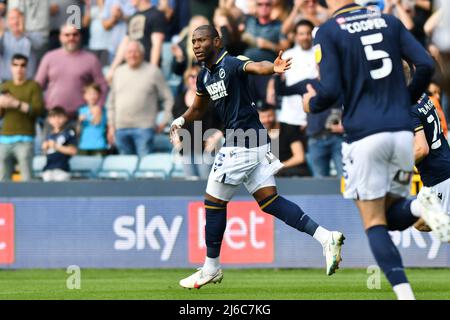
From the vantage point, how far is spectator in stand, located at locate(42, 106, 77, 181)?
14859 millimetres

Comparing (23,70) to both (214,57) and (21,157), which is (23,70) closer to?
(21,157)

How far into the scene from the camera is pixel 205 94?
1020 cm

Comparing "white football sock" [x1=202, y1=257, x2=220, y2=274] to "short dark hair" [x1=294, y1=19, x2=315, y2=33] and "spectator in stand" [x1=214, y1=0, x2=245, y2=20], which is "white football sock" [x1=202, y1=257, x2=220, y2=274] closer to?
"short dark hair" [x1=294, y1=19, x2=315, y2=33]

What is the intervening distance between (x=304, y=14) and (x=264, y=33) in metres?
0.62

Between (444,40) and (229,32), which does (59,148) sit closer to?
(229,32)

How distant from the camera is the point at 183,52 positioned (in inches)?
602

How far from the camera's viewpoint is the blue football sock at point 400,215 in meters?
7.80

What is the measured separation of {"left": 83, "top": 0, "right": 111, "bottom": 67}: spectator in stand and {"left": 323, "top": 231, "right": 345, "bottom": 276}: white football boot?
7317 mm

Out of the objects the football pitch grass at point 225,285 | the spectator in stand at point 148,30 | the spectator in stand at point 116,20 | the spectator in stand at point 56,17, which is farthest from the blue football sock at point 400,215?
the spectator in stand at point 56,17

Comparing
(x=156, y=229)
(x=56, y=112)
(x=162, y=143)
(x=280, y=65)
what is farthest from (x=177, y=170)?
(x=280, y=65)

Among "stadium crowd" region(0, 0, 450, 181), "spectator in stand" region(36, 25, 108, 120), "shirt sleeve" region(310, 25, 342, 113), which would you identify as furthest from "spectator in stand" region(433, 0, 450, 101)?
"shirt sleeve" region(310, 25, 342, 113)

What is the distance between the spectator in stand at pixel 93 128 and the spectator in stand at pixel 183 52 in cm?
117

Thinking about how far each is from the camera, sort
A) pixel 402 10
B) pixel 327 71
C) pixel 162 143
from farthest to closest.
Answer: pixel 162 143
pixel 402 10
pixel 327 71

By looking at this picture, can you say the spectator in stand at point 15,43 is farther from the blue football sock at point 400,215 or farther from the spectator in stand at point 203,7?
the blue football sock at point 400,215
